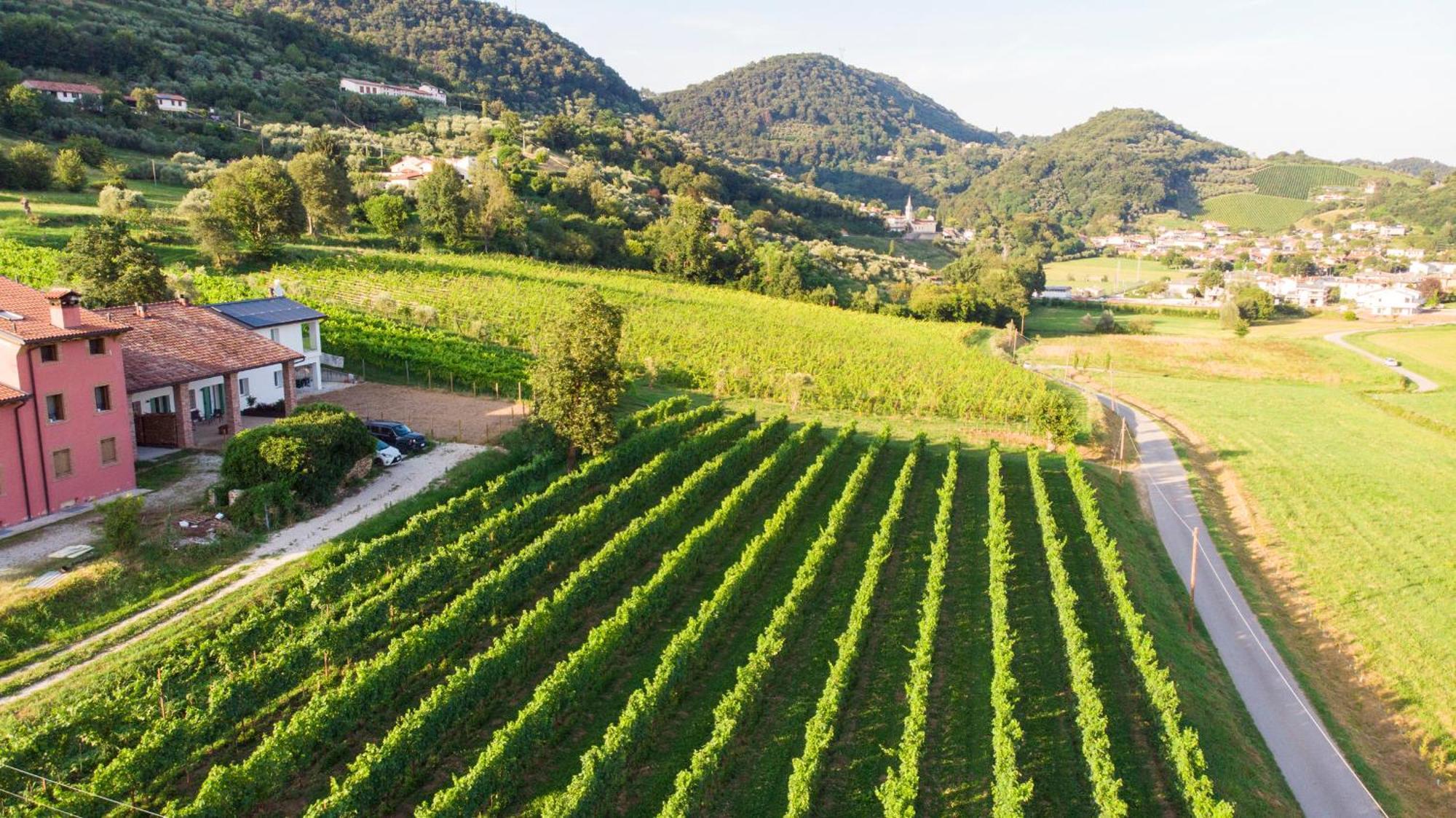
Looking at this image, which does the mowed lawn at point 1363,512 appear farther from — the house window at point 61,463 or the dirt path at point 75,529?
the house window at point 61,463

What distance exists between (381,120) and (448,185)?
51424 millimetres

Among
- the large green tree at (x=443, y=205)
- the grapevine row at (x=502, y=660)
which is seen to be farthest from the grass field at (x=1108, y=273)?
the grapevine row at (x=502, y=660)

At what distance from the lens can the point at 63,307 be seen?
2270cm

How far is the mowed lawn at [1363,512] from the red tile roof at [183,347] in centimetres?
3583

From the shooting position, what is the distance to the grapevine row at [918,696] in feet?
43.7

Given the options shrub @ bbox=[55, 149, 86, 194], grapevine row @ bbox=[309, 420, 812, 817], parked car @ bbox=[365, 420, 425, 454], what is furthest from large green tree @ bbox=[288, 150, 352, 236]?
grapevine row @ bbox=[309, 420, 812, 817]

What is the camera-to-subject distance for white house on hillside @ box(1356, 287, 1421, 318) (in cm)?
10081

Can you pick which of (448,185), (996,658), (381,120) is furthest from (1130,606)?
(381,120)

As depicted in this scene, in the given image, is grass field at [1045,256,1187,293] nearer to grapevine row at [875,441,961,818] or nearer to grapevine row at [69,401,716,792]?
grapevine row at [875,441,961,818]

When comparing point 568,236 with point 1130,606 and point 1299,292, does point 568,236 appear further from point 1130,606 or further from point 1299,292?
point 1299,292

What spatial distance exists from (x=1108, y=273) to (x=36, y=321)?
509ft

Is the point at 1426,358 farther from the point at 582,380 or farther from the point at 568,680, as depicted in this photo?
the point at 568,680

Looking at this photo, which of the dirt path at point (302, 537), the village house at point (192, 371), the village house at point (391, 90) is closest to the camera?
the dirt path at point (302, 537)

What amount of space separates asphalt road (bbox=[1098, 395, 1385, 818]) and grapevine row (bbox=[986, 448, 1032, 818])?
5540 millimetres
